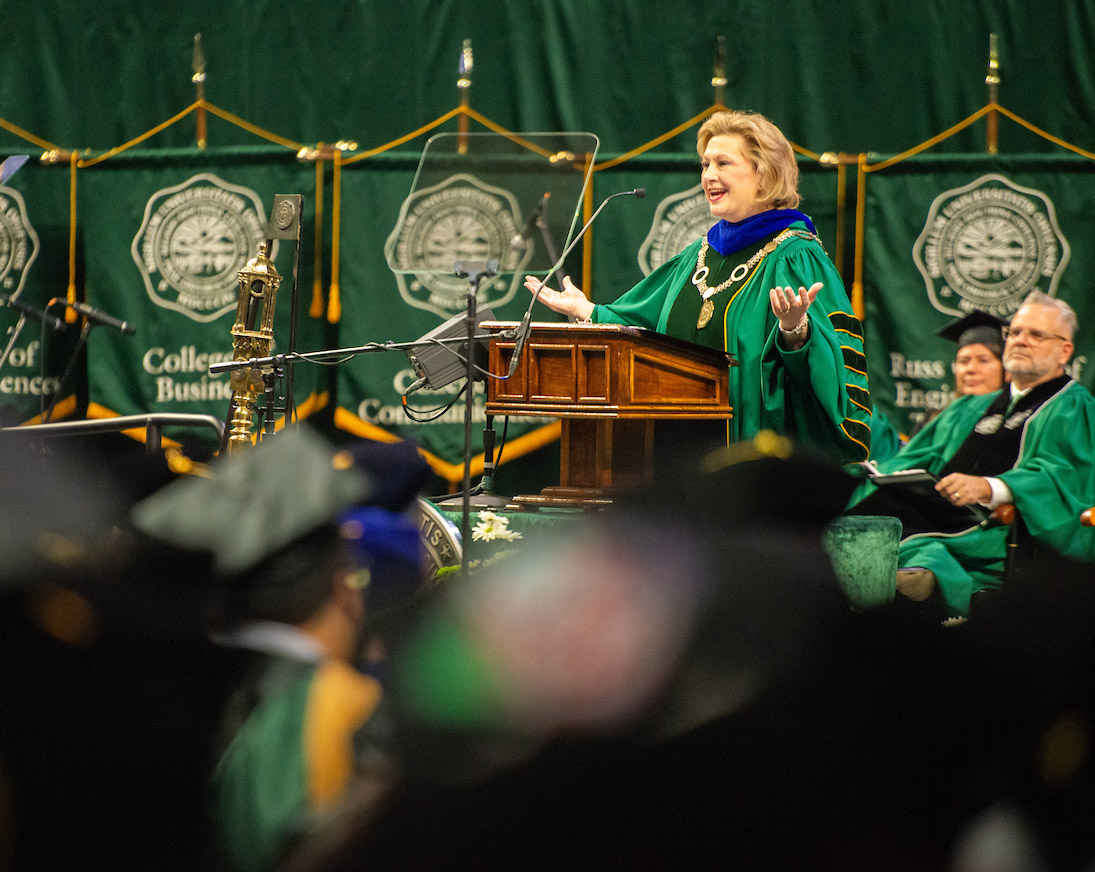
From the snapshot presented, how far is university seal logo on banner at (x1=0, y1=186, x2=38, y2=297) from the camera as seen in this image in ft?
20.9

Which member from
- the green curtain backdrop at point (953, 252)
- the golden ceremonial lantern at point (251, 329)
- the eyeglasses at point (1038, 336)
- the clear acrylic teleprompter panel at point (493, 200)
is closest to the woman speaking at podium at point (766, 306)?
the clear acrylic teleprompter panel at point (493, 200)

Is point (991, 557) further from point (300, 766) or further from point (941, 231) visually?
point (300, 766)

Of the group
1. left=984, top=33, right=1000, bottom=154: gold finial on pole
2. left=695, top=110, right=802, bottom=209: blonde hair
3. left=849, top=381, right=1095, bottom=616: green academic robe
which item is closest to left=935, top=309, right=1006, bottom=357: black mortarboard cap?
left=849, top=381, right=1095, bottom=616: green academic robe

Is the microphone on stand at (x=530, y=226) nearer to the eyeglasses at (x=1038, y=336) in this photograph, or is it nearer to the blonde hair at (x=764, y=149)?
the blonde hair at (x=764, y=149)

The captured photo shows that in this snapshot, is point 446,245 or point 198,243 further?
point 198,243

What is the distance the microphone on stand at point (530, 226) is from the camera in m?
3.67

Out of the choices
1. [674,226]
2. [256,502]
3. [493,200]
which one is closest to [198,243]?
[493,200]

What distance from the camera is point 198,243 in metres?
6.25

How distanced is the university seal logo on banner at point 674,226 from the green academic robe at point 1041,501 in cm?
187

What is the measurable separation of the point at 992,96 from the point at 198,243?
4374 mm

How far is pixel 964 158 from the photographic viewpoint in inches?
233

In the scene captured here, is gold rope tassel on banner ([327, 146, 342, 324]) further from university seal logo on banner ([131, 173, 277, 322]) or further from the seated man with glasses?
the seated man with glasses

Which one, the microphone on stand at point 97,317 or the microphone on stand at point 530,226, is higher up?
the microphone on stand at point 530,226

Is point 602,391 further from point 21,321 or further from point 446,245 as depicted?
point 21,321
